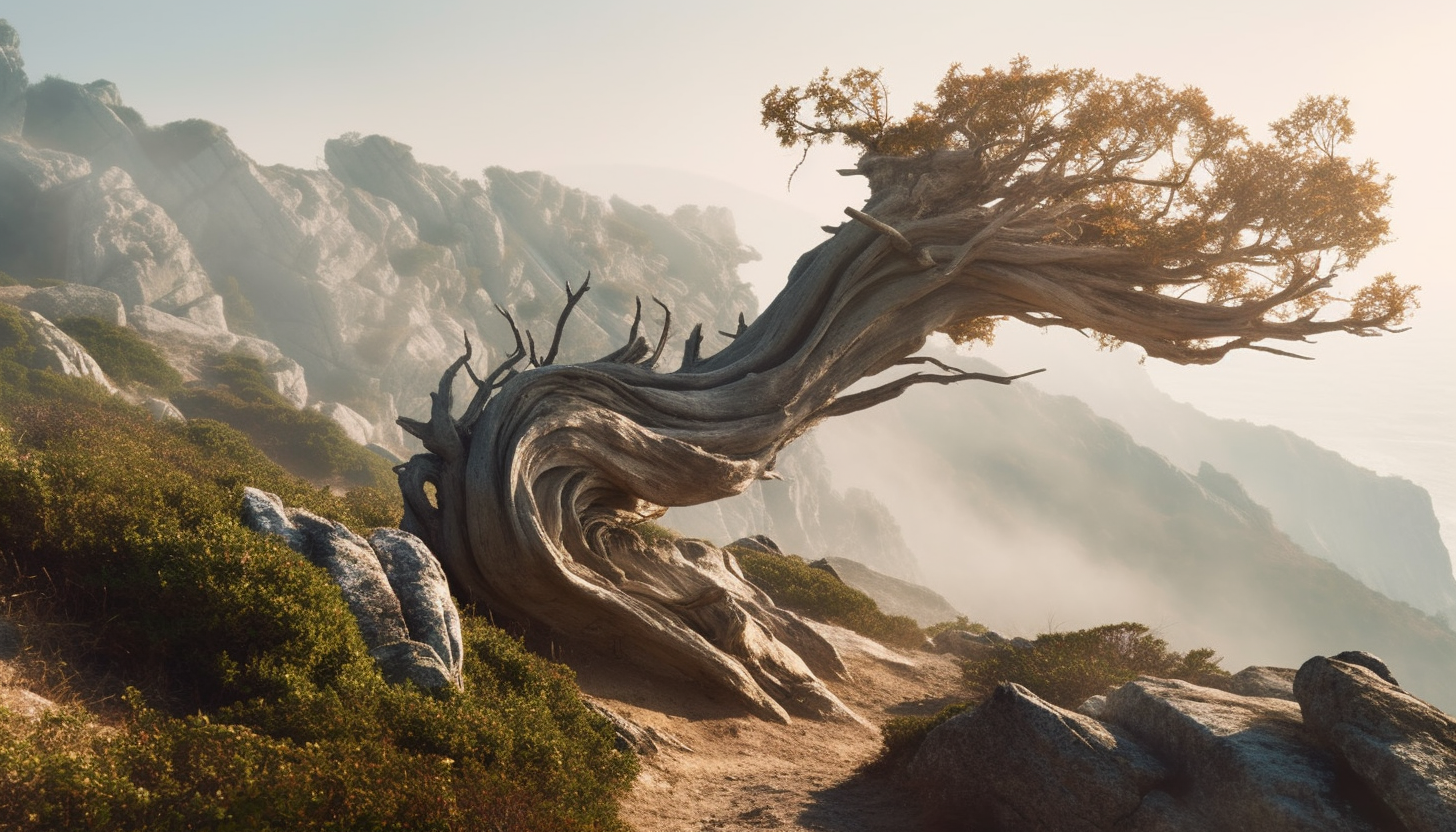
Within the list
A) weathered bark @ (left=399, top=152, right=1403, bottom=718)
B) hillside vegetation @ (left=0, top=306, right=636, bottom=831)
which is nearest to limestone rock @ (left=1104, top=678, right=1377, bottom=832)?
hillside vegetation @ (left=0, top=306, right=636, bottom=831)

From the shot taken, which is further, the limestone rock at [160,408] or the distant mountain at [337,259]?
the distant mountain at [337,259]

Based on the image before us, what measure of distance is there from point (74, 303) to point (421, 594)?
5400 cm

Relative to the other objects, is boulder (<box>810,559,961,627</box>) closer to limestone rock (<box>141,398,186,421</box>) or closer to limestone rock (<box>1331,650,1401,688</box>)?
limestone rock (<box>141,398,186,421</box>)

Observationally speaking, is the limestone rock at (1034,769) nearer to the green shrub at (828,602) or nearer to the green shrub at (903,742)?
the green shrub at (903,742)

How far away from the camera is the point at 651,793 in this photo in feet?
28.0

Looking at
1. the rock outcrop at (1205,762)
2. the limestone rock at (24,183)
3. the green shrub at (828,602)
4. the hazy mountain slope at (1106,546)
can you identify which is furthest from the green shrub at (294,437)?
the hazy mountain slope at (1106,546)

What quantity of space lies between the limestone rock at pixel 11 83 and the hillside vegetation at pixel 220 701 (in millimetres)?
118210

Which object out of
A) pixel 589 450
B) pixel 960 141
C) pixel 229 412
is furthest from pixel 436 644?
pixel 229 412

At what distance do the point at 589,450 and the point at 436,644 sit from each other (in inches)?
183

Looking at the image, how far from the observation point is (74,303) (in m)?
47.8

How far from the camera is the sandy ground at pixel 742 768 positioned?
8.35 metres

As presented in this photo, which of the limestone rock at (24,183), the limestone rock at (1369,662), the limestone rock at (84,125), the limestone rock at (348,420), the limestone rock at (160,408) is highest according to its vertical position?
the limestone rock at (84,125)

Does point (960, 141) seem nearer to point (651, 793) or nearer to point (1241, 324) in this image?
point (1241, 324)

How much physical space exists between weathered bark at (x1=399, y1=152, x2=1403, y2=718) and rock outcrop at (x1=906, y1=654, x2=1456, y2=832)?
477cm
